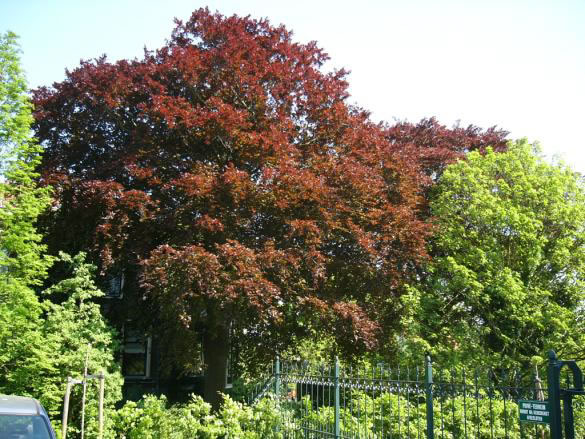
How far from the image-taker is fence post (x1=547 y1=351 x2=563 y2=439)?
652 cm

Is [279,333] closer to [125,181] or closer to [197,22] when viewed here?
[125,181]

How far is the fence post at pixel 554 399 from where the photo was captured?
652cm

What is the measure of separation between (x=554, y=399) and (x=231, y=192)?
364 inches

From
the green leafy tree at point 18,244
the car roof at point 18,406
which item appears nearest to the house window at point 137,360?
the green leafy tree at point 18,244

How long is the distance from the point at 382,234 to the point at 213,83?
6367mm

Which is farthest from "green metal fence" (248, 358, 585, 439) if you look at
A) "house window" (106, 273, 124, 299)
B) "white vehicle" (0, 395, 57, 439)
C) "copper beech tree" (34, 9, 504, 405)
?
"house window" (106, 273, 124, 299)

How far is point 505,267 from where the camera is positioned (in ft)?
52.7

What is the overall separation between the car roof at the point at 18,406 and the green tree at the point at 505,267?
35.9 ft

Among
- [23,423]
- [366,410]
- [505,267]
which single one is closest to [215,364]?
[366,410]

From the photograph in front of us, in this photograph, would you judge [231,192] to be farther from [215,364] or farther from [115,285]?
[115,285]

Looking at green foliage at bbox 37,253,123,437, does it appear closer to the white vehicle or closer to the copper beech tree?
the copper beech tree

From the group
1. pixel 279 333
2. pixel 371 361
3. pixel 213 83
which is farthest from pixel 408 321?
pixel 213 83

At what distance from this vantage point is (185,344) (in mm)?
14461

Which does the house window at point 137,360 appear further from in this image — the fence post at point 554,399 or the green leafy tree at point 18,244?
the fence post at point 554,399
